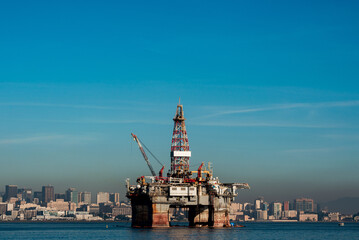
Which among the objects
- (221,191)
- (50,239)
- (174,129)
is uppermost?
(174,129)

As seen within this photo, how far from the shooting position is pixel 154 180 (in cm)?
13300

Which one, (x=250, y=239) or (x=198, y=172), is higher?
(x=198, y=172)

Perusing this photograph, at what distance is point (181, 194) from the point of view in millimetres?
130250

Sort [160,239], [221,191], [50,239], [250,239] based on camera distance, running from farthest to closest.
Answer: [221,191]
[50,239]
[250,239]
[160,239]

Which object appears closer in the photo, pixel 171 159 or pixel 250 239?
pixel 250 239

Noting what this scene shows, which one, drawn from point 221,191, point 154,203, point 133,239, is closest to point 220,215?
point 221,191

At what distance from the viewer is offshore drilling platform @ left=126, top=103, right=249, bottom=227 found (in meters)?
130

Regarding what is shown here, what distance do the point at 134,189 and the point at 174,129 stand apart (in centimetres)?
1637

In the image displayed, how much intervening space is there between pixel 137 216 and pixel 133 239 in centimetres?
3067

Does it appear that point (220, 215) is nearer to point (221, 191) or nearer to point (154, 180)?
point (221, 191)

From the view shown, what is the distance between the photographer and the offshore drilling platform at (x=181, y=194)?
130 meters

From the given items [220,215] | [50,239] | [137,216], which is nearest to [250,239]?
[220,215]

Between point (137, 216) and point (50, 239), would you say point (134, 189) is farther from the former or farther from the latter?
point (50, 239)

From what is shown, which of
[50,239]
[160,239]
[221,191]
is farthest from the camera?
[221,191]
